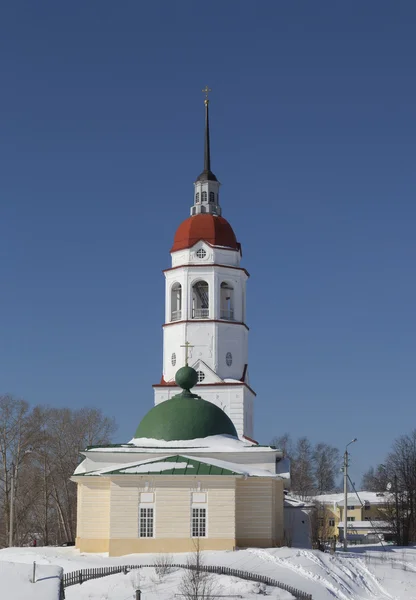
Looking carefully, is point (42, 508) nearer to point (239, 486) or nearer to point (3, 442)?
point (3, 442)

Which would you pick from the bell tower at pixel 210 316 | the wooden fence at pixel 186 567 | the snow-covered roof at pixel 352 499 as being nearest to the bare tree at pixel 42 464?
the bell tower at pixel 210 316

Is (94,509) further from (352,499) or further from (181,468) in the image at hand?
(352,499)

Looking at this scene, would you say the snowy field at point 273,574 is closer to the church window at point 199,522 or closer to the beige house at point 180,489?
the beige house at point 180,489

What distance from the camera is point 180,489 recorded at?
1364 inches

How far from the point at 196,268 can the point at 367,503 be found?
4754cm

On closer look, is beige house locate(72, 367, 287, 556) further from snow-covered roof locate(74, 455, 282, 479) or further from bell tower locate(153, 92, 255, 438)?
bell tower locate(153, 92, 255, 438)

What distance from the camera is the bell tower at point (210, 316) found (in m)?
49.5

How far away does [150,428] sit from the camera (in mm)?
39219

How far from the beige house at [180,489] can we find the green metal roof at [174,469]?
3 centimetres

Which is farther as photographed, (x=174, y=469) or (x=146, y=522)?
(x=174, y=469)

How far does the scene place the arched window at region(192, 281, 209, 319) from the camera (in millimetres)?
51312

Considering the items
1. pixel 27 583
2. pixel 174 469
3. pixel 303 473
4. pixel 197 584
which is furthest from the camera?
pixel 303 473

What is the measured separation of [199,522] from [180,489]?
1.27m

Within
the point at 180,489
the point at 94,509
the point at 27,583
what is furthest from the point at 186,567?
the point at 27,583
